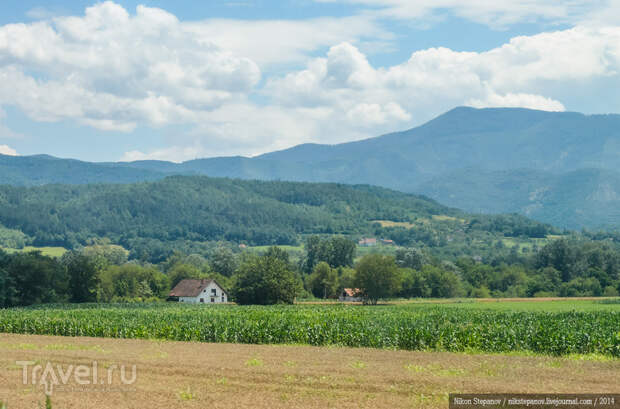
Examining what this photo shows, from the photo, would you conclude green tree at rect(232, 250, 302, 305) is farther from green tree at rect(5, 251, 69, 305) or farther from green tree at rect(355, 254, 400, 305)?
green tree at rect(5, 251, 69, 305)

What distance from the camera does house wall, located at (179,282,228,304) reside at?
364 ft

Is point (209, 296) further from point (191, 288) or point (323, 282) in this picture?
point (323, 282)

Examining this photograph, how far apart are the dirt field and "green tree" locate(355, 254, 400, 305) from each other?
212 feet

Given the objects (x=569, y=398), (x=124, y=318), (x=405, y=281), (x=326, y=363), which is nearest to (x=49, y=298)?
(x=124, y=318)

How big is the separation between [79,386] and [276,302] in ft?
227

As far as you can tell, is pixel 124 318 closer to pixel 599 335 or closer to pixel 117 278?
pixel 599 335

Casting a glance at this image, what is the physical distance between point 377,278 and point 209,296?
98.2 ft

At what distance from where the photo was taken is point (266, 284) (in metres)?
91.9

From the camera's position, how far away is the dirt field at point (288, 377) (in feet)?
71.0

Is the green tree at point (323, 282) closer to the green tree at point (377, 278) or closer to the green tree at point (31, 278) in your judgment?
the green tree at point (377, 278)

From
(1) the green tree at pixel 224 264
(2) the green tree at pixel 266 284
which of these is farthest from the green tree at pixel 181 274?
(2) the green tree at pixel 266 284

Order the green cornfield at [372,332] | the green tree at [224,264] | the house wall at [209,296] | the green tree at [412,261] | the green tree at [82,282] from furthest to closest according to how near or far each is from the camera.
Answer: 1. the green tree at [412,261]
2. the green tree at [224,264]
3. the house wall at [209,296]
4. the green tree at [82,282]
5. the green cornfield at [372,332]

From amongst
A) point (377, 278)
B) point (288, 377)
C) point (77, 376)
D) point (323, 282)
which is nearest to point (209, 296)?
point (323, 282)

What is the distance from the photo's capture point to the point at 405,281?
116 m
